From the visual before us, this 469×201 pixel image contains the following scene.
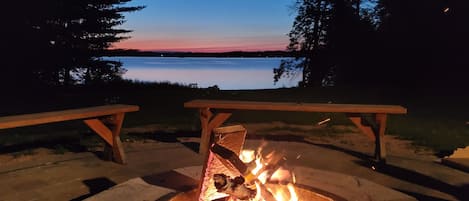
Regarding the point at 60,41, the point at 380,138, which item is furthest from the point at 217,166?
the point at 60,41

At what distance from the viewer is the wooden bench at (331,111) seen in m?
6.18

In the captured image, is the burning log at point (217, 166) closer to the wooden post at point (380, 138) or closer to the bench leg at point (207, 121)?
the bench leg at point (207, 121)

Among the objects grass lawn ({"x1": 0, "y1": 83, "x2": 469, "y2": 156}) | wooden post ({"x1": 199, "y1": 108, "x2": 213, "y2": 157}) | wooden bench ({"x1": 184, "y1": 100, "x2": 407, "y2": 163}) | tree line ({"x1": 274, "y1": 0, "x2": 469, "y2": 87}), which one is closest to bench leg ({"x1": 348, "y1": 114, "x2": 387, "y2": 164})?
wooden bench ({"x1": 184, "y1": 100, "x2": 407, "y2": 163})

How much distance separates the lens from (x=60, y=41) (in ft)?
69.7

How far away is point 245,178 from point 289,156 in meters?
3.09

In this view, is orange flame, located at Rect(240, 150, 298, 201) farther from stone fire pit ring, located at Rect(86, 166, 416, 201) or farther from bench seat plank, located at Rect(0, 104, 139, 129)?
bench seat plank, located at Rect(0, 104, 139, 129)

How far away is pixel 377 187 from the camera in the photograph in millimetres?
4582

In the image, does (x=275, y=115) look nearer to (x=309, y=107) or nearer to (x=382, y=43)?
(x=309, y=107)

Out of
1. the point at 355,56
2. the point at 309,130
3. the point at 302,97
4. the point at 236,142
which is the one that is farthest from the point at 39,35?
the point at 236,142

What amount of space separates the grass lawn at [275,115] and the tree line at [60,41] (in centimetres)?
111

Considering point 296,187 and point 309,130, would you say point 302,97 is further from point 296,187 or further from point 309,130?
point 296,187

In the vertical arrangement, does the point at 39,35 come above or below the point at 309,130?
above

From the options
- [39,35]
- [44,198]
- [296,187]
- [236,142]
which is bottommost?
[44,198]

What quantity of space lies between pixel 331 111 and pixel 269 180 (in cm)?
232
